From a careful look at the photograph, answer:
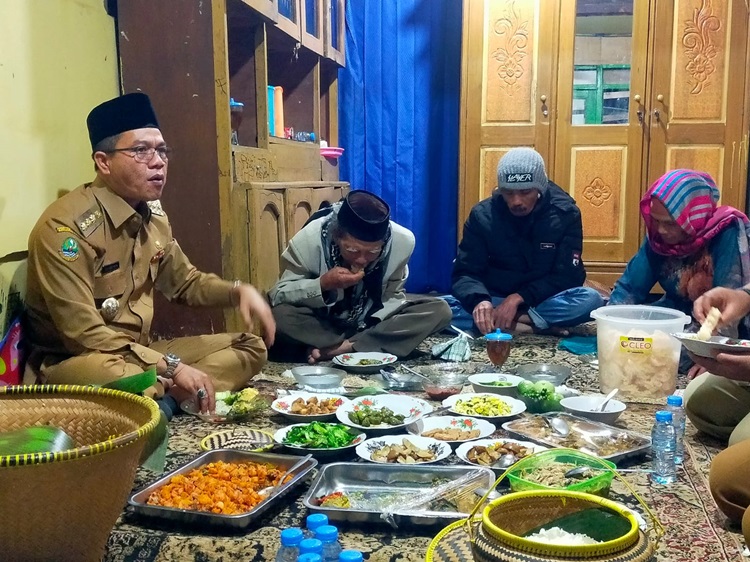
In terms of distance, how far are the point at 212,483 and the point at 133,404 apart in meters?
0.42

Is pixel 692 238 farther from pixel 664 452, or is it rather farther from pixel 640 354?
pixel 664 452

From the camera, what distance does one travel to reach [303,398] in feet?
7.91

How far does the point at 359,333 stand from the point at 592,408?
4.33 ft

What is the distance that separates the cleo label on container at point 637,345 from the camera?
248 centimetres

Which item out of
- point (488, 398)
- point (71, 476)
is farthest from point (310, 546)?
point (488, 398)

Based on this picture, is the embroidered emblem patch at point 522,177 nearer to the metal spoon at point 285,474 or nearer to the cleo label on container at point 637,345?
the cleo label on container at point 637,345

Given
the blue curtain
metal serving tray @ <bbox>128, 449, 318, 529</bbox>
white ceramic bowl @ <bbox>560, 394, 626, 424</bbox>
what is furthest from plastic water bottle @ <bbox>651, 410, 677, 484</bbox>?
the blue curtain

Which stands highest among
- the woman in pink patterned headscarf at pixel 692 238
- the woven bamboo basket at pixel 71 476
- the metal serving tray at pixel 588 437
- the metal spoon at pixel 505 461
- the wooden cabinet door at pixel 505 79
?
the wooden cabinet door at pixel 505 79

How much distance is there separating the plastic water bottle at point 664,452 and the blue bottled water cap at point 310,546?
3.48ft

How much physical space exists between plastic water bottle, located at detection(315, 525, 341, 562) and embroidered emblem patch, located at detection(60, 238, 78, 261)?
4.62 ft

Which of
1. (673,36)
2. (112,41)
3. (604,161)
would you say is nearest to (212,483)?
(112,41)

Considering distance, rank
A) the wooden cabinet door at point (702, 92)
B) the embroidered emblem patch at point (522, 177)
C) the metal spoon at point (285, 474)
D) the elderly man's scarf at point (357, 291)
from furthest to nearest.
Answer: the wooden cabinet door at point (702, 92), the embroidered emblem patch at point (522, 177), the elderly man's scarf at point (357, 291), the metal spoon at point (285, 474)

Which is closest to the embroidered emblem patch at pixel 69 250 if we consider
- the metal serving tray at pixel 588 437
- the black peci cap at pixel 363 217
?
the black peci cap at pixel 363 217

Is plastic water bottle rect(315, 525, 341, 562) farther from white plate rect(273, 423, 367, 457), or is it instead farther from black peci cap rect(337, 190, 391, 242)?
black peci cap rect(337, 190, 391, 242)
